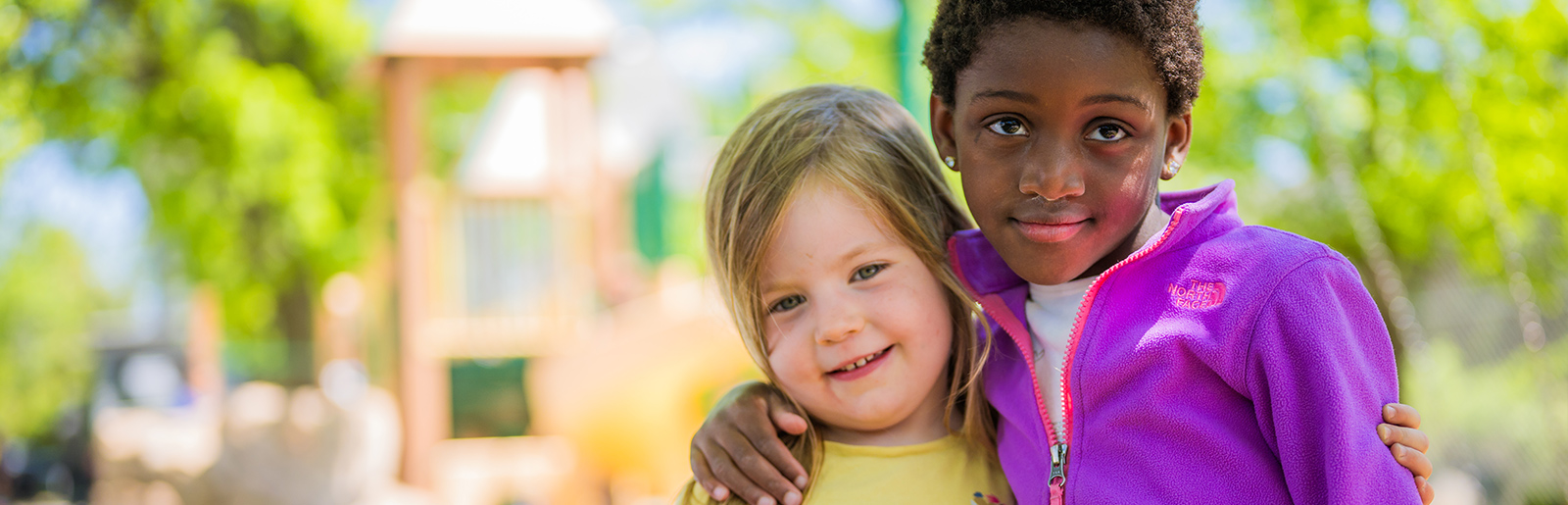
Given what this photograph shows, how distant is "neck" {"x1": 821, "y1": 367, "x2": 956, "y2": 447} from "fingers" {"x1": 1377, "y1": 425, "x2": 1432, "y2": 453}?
690mm

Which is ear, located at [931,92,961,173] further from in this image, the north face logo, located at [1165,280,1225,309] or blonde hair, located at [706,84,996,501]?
the north face logo, located at [1165,280,1225,309]

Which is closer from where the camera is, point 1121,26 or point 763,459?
point 1121,26

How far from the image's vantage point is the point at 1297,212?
7.88m

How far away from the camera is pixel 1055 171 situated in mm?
1388

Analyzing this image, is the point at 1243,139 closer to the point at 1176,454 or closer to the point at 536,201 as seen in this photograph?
the point at 536,201

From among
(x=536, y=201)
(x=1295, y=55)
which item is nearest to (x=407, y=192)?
(x=536, y=201)

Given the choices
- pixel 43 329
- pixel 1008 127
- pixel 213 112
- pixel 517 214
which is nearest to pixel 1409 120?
pixel 1008 127

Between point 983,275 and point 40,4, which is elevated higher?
point 40,4

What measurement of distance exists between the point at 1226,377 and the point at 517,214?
905 centimetres

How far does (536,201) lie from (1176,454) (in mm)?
9056

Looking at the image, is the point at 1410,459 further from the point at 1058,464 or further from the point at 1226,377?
the point at 1058,464

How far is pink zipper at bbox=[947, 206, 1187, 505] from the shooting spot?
1.48 m

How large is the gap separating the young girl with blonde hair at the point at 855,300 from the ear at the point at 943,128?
11cm

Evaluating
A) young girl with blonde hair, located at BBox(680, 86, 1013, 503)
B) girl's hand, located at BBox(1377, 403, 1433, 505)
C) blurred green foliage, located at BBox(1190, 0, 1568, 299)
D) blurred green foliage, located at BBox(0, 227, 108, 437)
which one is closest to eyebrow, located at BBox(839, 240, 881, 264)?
young girl with blonde hair, located at BBox(680, 86, 1013, 503)
